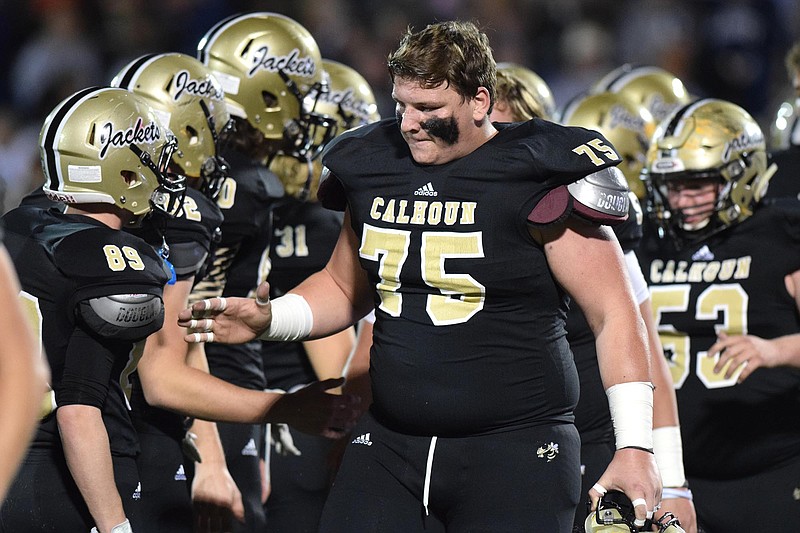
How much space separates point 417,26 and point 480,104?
788cm

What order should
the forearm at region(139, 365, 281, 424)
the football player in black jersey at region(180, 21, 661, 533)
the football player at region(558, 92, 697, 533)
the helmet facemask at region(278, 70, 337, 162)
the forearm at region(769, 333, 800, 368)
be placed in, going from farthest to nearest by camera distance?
1. the helmet facemask at region(278, 70, 337, 162)
2. the forearm at region(769, 333, 800, 368)
3. the football player at region(558, 92, 697, 533)
4. the forearm at region(139, 365, 281, 424)
5. the football player in black jersey at region(180, 21, 661, 533)

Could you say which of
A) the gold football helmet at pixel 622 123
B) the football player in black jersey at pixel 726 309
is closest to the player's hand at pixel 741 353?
the football player in black jersey at pixel 726 309

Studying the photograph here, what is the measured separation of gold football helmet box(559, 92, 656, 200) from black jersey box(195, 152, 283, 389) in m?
1.97

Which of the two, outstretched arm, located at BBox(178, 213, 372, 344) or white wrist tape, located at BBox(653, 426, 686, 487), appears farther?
white wrist tape, located at BBox(653, 426, 686, 487)

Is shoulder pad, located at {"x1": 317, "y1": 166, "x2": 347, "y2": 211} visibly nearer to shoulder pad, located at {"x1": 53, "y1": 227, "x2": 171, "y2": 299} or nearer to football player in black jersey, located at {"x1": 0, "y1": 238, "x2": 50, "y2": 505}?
shoulder pad, located at {"x1": 53, "y1": 227, "x2": 171, "y2": 299}

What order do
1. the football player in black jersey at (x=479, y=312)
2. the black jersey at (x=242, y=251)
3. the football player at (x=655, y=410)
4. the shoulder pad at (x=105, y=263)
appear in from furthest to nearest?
the black jersey at (x=242, y=251) < the football player at (x=655, y=410) < the shoulder pad at (x=105, y=263) < the football player in black jersey at (x=479, y=312)

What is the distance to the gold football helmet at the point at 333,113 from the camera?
5.02 m

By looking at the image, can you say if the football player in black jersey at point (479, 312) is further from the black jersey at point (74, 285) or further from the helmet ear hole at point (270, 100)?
the helmet ear hole at point (270, 100)

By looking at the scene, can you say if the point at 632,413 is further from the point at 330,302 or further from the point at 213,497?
the point at 213,497

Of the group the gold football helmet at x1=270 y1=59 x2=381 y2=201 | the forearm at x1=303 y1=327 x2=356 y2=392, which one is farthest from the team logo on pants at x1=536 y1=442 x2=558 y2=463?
the gold football helmet at x1=270 y1=59 x2=381 y2=201

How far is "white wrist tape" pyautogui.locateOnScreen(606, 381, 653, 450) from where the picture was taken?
3.04m

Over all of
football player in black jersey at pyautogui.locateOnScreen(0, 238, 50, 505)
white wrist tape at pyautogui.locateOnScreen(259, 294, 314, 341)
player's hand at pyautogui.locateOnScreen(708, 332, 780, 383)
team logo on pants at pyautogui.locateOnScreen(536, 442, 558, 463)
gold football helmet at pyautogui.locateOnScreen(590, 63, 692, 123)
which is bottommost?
gold football helmet at pyautogui.locateOnScreen(590, 63, 692, 123)

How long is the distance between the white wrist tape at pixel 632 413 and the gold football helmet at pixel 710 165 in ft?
6.09

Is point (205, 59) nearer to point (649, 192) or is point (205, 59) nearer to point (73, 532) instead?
point (649, 192)
